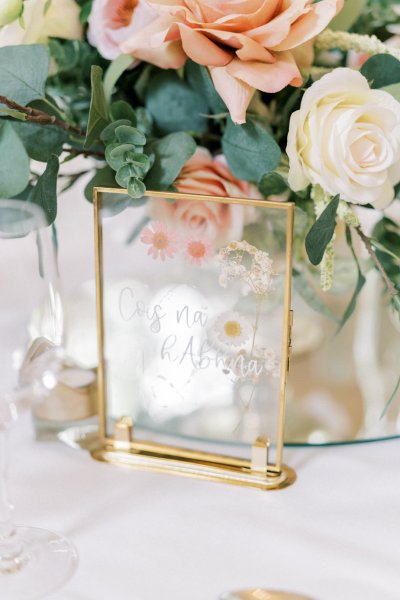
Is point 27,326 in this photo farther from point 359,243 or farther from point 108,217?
point 359,243

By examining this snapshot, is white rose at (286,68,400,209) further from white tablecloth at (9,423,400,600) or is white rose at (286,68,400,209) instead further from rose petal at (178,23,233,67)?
white tablecloth at (9,423,400,600)

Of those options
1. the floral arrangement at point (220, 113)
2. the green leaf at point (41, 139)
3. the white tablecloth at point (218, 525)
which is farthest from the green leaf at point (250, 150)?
the white tablecloth at point (218, 525)

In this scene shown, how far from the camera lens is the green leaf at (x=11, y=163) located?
47cm

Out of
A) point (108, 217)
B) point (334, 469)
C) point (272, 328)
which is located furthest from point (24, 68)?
point (334, 469)

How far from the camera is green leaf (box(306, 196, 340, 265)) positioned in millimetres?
430

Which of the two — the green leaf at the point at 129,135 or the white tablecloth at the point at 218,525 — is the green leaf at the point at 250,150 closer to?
the green leaf at the point at 129,135

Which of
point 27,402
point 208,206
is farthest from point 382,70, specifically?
point 27,402

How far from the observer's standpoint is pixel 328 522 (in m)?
0.48

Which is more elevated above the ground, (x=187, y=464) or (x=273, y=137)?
(x=273, y=137)

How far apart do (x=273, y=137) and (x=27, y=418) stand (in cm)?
27

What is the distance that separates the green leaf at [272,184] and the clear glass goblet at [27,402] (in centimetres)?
14

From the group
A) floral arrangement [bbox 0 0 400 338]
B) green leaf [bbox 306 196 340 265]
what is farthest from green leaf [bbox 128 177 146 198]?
green leaf [bbox 306 196 340 265]

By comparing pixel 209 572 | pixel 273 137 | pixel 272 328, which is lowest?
pixel 209 572

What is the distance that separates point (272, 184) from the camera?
485 millimetres
